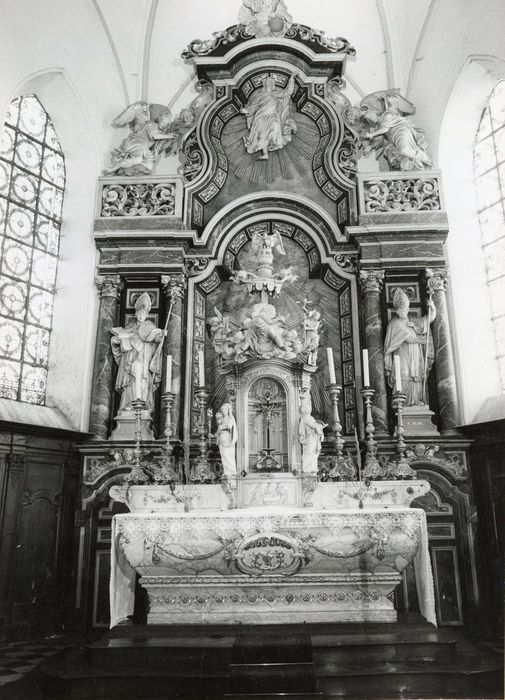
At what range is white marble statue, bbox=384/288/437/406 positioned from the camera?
8.09 m

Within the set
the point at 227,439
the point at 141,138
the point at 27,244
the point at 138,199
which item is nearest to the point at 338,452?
the point at 227,439

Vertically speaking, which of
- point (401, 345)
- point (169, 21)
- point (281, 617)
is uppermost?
point (169, 21)

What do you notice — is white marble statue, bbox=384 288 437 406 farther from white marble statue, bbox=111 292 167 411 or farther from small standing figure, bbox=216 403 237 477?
white marble statue, bbox=111 292 167 411

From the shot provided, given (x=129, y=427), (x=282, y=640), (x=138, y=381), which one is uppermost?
(x=138, y=381)

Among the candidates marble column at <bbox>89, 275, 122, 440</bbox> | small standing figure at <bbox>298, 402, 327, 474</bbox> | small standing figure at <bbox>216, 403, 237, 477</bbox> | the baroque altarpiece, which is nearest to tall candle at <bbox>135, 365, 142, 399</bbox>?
the baroque altarpiece

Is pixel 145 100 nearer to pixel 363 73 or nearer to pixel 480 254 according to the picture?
pixel 363 73

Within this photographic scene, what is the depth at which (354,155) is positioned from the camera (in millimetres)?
9148

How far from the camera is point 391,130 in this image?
9.08m

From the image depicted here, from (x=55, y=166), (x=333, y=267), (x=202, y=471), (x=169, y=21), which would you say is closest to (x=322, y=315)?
(x=333, y=267)

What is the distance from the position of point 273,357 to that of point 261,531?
204cm

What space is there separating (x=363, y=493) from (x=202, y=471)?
67.3 inches

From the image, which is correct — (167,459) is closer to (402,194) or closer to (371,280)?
(371,280)

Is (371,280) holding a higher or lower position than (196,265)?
lower

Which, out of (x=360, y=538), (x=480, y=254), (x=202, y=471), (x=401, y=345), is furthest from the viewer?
(x=480, y=254)
